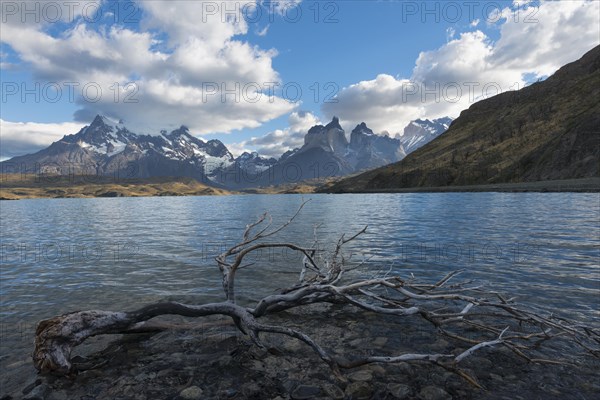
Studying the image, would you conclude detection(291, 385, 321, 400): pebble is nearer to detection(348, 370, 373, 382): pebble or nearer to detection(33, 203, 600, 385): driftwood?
detection(33, 203, 600, 385): driftwood

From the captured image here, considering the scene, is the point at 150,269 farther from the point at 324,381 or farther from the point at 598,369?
the point at 598,369

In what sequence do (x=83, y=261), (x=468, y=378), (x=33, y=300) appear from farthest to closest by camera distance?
1. (x=83, y=261)
2. (x=33, y=300)
3. (x=468, y=378)

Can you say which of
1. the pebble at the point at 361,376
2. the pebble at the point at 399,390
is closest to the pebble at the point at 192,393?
the pebble at the point at 361,376

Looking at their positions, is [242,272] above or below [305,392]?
below

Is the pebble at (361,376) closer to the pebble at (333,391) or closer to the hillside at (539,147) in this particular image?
the pebble at (333,391)

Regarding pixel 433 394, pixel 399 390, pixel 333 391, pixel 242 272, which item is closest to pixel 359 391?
pixel 333 391

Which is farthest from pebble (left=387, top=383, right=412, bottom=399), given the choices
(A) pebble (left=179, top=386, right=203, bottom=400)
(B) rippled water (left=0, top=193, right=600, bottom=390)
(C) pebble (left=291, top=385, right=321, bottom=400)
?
(B) rippled water (left=0, top=193, right=600, bottom=390)

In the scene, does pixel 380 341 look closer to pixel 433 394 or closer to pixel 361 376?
pixel 361 376

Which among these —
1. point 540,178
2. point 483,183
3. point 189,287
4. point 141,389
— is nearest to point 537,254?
point 189,287

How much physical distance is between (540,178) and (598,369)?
15201 centimetres

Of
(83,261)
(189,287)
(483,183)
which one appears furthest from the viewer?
(483,183)

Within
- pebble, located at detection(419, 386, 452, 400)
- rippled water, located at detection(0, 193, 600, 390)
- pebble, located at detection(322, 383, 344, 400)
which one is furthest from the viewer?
rippled water, located at detection(0, 193, 600, 390)

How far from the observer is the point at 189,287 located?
50.4 feet

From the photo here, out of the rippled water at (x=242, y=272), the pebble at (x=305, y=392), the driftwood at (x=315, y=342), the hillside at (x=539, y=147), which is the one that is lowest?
the rippled water at (x=242, y=272)
